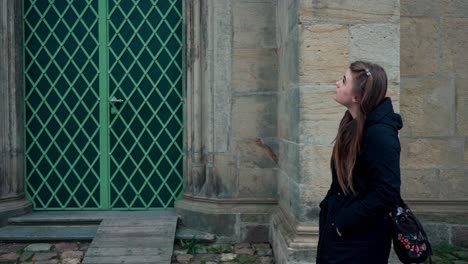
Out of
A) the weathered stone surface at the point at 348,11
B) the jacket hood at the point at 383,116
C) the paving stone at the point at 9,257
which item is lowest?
the paving stone at the point at 9,257

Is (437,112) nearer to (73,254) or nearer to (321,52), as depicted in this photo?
(321,52)

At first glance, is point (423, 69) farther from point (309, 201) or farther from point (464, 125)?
point (309, 201)

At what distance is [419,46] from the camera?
4.80 metres

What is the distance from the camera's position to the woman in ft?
7.07

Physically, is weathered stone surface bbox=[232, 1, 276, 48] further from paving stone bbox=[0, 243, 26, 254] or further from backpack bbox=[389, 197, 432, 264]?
backpack bbox=[389, 197, 432, 264]

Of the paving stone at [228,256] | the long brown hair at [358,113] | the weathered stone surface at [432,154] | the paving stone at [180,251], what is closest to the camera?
the long brown hair at [358,113]

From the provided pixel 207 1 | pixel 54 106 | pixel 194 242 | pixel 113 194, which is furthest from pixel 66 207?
pixel 207 1

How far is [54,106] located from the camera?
210 inches

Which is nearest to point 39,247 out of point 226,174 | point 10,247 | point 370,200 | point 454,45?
point 10,247

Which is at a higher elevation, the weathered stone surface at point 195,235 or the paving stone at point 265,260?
the weathered stone surface at point 195,235

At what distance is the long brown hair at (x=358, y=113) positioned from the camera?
225 cm

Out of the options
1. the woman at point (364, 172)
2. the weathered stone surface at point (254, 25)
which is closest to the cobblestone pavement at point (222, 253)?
the weathered stone surface at point (254, 25)

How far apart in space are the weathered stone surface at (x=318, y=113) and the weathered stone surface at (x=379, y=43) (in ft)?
0.75

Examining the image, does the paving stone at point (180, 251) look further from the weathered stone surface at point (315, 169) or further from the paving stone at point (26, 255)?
the weathered stone surface at point (315, 169)
